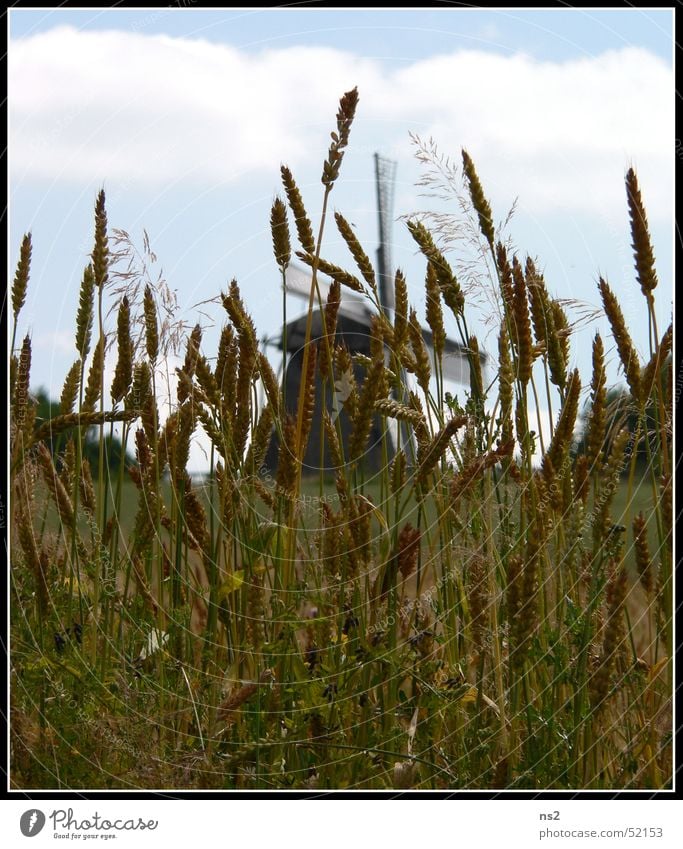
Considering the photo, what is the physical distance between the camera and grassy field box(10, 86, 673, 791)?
192cm

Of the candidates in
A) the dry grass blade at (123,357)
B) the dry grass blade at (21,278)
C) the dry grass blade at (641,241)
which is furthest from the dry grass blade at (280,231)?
the dry grass blade at (641,241)

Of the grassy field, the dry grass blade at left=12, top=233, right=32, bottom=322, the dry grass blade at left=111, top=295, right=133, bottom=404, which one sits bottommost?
the grassy field

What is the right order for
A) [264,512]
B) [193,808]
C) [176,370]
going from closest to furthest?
[193,808] → [176,370] → [264,512]

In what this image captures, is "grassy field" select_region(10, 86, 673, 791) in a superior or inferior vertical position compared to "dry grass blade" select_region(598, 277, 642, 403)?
inferior

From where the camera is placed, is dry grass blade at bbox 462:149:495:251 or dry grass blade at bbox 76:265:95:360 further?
dry grass blade at bbox 76:265:95:360

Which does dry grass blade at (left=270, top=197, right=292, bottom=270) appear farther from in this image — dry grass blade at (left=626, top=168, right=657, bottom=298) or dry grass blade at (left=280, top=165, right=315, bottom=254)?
dry grass blade at (left=626, top=168, right=657, bottom=298)

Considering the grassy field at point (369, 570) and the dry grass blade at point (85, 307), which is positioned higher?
the dry grass blade at point (85, 307)

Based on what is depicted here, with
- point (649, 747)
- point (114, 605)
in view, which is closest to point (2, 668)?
point (114, 605)

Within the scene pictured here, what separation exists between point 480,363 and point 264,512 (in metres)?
0.61

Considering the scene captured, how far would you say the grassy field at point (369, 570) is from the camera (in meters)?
1.92

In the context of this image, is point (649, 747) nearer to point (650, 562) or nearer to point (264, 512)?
point (650, 562)

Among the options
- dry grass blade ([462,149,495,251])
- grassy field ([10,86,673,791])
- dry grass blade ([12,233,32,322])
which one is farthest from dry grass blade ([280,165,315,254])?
dry grass blade ([12,233,32,322])

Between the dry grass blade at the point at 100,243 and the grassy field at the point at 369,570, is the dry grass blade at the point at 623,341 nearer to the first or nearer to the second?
the grassy field at the point at 369,570

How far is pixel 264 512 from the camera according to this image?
219cm
